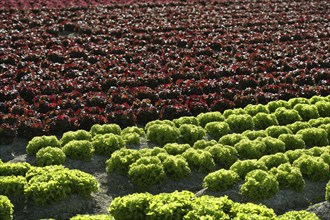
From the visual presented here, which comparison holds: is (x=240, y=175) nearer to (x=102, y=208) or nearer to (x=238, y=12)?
(x=102, y=208)

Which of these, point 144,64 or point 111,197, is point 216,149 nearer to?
point 111,197

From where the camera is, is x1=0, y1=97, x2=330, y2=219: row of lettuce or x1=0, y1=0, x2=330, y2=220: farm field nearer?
x1=0, y1=0, x2=330, y2=220: farm field

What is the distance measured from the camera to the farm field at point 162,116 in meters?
10.5

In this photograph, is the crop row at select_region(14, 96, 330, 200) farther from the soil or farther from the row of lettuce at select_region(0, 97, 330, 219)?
the soil

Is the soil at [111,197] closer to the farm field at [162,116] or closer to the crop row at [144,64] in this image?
the farm field at [162,116]

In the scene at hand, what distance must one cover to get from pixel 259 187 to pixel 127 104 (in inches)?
246

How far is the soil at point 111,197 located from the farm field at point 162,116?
3cm

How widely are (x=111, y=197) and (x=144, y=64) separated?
8915 mm

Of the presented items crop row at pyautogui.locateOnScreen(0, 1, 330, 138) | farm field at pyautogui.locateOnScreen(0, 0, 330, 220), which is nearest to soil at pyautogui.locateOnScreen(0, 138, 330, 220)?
farm field at pyautogui.locateOnScreen(0, 0, 330, 220)

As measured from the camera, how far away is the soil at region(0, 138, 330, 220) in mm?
10352

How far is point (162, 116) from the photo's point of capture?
51.1 feet

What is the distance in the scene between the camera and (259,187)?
1078 centimetres

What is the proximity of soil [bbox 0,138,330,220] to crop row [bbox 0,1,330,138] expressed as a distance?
103 inches

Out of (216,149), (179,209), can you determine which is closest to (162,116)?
(216,149)
